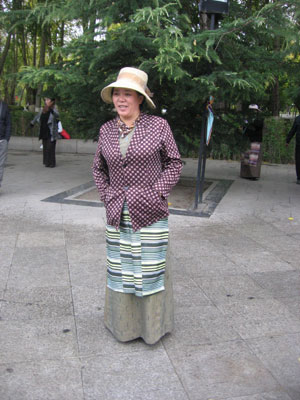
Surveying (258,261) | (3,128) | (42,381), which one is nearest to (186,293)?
(258,261)

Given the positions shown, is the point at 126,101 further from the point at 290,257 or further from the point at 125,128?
the point at 290,257

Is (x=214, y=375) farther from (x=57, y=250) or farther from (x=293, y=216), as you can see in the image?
(x=293, y=216)

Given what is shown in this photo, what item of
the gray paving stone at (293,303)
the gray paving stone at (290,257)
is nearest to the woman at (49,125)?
the gray paving stone at (290,257)

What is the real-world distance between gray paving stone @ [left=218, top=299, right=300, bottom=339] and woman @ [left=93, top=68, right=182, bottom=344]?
0.70 m

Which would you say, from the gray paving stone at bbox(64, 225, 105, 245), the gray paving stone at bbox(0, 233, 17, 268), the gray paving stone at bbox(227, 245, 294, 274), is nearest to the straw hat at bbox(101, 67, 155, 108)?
the gray paving stone at bbox(227, 245, 294, 274)

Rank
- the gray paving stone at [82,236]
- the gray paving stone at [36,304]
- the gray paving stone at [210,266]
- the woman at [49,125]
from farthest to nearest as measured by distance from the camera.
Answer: the woman at [49,125] < the gray paving stone at [82,236] < the gray paving stone at [210,266] < the gray paving stone at [36,304]

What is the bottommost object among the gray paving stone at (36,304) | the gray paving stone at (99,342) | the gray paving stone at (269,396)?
the gray paving stone at (36,304)

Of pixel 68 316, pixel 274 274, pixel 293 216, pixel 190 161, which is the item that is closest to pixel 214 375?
pixel 68 316

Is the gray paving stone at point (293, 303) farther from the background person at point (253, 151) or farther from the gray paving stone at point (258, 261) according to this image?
the background person at point (253, 151)

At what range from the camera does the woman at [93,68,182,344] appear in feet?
9.94

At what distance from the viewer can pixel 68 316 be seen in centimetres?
368

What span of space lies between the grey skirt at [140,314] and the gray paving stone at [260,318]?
672 millimetres

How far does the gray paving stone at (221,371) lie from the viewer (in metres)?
2.72

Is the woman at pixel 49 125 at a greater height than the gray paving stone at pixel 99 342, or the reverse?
the woman at pixel 49 125
